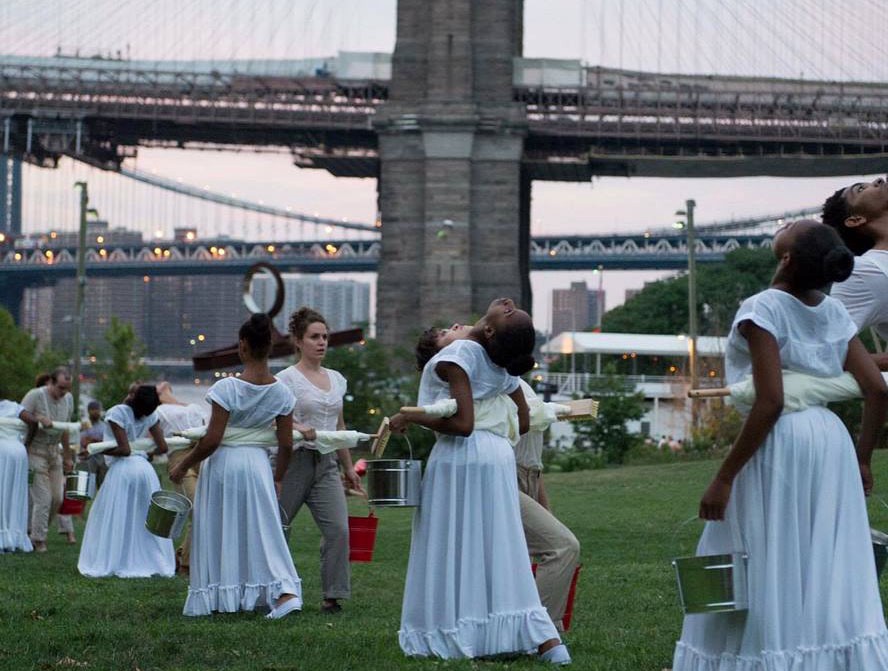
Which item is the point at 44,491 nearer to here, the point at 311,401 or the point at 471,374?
the point at 311,401

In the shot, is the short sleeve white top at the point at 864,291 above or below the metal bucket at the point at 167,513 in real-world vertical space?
above

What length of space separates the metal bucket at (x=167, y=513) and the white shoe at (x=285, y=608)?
71cm

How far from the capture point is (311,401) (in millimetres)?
11406

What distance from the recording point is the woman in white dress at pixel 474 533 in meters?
8.50

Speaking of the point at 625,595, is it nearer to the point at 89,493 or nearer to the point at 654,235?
the point at 89,493

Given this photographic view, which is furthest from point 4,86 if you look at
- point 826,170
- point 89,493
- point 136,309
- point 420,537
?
point 136,309

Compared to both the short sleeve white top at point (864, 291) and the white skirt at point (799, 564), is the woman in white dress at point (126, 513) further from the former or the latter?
the white skirt at point (799, 564)

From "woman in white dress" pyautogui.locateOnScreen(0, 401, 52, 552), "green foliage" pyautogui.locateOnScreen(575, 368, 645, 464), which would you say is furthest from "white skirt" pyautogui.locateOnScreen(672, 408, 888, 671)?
"green foliage" pyautogui.locateOnScreen(575, 368, 645, 464)

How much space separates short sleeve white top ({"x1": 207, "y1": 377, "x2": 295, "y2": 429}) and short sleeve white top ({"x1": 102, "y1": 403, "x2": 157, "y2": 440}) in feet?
15.3

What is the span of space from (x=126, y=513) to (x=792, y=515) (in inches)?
384

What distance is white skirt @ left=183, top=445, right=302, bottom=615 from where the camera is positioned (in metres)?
10.8

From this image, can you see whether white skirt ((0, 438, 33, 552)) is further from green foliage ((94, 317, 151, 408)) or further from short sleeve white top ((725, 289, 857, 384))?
green foliage ((94, 317, 151, 408))

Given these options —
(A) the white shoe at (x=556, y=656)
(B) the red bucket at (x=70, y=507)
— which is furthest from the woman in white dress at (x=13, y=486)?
(A) the white shoe at (x=556, y=656)

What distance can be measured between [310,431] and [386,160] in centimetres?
5905
